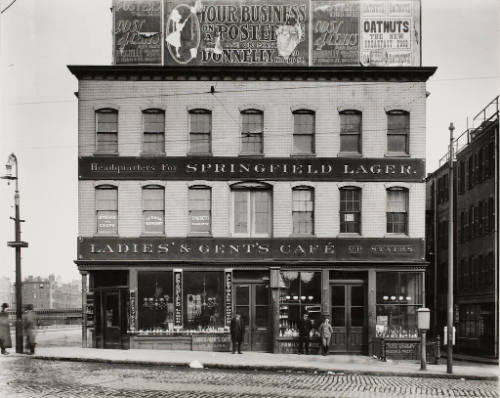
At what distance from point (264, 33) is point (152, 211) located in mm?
8178

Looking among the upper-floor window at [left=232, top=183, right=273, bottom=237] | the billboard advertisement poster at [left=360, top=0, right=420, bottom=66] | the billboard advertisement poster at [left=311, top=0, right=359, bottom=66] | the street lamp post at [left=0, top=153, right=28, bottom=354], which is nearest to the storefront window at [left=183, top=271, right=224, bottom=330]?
the upper-floor window at [left=232, top=183, right=273, bottom=237]

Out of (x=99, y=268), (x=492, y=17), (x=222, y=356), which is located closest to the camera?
(x=492, y=17)

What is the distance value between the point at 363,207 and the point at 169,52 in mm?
9645

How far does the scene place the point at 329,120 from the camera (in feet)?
100.0

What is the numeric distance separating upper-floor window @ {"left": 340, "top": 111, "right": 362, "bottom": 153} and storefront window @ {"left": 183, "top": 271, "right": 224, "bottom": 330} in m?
6.98

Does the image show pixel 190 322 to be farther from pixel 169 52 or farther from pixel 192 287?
pixel 169 52

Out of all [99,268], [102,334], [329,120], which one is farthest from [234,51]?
[102,334]

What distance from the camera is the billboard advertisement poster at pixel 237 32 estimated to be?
3036 centimetres

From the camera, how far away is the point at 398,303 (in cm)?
3027

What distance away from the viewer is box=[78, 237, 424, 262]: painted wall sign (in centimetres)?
3016

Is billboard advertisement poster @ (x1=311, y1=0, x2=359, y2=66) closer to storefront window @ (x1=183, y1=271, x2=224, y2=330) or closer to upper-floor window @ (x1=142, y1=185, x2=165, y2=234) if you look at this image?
upper-floor window @ (x1=142, y1=185, x2=165, y2=234)

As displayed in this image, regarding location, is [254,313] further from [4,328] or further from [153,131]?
[4,328]

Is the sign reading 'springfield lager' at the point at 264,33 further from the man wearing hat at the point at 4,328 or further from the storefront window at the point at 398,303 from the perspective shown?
the man wearing hat at the point at 4,328

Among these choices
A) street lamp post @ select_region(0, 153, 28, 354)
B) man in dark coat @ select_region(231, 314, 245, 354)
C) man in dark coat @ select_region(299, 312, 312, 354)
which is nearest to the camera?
street lamp post @ select_region(0, 153, 28, 354)
